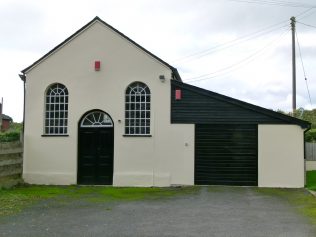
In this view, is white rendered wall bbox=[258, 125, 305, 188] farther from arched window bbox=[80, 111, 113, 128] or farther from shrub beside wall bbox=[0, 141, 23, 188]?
shrub beside wall bbox=[0, 141, 23, 188]

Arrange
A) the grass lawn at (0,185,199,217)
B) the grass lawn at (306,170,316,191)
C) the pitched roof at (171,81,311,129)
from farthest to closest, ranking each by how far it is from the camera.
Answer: the pitched roof at (171,81,311,129)
the grass lawn at (306,170,316,191)
the grass lawn at (0,185,199,217)

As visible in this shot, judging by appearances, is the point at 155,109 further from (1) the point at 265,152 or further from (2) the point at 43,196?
(2) the point at 43,196

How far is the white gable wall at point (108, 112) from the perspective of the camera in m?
18.1

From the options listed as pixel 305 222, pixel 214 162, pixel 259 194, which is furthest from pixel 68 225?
pixel 214 162

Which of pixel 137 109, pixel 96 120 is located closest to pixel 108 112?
pixel 96 120

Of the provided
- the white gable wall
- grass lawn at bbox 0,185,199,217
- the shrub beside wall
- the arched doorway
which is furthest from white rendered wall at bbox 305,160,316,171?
the shrub beside wall

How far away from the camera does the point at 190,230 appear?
9.44 meters

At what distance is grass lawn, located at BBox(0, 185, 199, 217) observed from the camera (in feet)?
44.1

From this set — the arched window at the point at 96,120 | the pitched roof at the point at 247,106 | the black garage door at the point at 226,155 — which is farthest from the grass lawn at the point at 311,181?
the arched window at the point at 96,120

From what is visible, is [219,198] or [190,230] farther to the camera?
[219,198]

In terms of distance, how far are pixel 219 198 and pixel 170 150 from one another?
4139 mm

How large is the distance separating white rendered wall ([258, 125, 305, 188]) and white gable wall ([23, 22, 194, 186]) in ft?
8.62

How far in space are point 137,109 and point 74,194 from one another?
453 cm

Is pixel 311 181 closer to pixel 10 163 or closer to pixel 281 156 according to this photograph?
pixel 281 156
